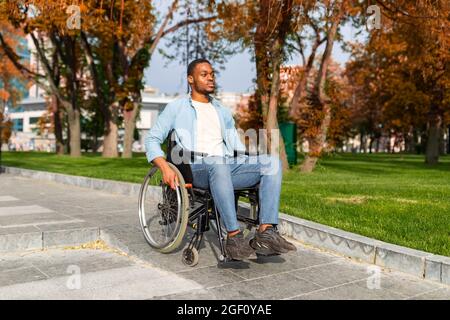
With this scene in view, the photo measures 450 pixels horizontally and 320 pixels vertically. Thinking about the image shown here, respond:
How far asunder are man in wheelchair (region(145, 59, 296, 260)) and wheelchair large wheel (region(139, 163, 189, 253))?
164 mm

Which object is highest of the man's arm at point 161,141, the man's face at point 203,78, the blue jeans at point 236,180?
the man's face at point 203,78

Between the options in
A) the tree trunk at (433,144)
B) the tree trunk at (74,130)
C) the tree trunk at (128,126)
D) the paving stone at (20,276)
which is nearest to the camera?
the paving stone at (20,276)

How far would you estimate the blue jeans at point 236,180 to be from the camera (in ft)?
11.4

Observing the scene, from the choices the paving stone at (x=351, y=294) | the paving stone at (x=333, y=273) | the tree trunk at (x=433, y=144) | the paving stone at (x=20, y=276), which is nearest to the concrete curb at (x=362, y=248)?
the paving stone at (x=333, y=273)

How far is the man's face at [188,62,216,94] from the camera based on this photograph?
3.96 metres

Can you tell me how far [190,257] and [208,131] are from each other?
3.47 feet

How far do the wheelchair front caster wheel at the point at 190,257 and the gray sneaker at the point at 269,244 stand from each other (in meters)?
0.47

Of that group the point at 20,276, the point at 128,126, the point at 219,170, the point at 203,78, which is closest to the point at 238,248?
the point at 219,170

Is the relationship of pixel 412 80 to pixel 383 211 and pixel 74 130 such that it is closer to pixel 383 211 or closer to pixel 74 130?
pixel 74 130

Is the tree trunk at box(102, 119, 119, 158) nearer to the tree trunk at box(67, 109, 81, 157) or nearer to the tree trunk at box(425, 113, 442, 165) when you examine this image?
the tree trunk at box(67, 109, 81, 157)

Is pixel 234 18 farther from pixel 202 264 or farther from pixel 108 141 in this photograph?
pixel 108 141

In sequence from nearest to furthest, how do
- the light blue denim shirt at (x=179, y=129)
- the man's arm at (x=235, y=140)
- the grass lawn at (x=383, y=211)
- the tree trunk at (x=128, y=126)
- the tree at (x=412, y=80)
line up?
1. the light blue denim shirt at (x=179, y=129)
2. the man's arm at (x=235, y=140)
3. the grass lawn at (x=383, y=211)
4. the tree at (x=412, y=80)
5. the tree trunk at (x=128, y=126)

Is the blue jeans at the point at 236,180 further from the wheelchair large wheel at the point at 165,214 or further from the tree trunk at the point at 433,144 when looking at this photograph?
the tree trunk at the point at 433,144

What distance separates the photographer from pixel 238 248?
3383 mm
